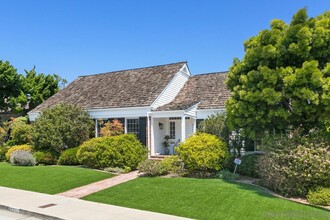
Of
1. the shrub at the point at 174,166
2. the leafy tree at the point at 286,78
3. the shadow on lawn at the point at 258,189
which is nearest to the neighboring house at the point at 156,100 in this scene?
the shrub at the point at 174,166

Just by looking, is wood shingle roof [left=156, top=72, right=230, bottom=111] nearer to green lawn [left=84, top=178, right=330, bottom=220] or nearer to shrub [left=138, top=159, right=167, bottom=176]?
shrub [left=138, top=159, right=167, bottom=176]

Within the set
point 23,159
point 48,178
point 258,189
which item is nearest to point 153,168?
point 48,178

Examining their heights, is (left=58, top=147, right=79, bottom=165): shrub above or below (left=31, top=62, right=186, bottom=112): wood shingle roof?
below

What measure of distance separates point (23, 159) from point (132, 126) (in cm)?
678

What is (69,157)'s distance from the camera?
18766mm

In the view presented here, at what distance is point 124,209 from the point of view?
9.23 m

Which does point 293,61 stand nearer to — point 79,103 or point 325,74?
point 325,74

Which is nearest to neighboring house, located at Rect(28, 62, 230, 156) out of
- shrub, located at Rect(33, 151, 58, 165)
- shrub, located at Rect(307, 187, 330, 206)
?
shrub, located at Rect(33, 151, 58, 165)

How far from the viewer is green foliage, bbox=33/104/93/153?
64.0ft

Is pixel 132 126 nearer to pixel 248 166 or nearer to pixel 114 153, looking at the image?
pixel 114 153

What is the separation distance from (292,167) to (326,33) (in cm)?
476

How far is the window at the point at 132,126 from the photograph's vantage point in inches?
786

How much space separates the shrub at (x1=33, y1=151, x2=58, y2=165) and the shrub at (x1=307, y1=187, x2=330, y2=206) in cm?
1509

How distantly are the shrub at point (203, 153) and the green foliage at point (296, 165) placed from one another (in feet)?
8.62
